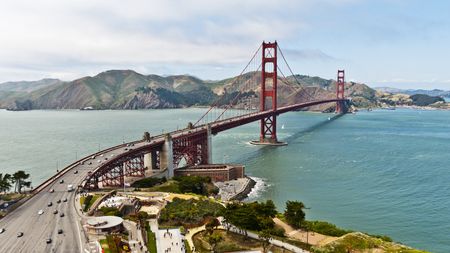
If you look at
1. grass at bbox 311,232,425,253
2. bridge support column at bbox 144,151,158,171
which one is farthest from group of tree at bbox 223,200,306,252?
bridge support column at bbox 144,151,158,171

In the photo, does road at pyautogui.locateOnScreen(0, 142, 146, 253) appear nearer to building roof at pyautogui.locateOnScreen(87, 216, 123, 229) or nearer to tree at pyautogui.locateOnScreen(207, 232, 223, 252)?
building roof at pyautogui.locateOnScreen(87, 216, 123, 229)

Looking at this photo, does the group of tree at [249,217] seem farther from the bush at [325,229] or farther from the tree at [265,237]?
the bush at [325,229]

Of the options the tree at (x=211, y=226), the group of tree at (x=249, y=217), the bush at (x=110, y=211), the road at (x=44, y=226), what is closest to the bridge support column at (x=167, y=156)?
the road at (x=44, y=226)

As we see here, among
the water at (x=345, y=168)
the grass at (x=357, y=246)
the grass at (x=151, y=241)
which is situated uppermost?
the grass at (x=357, y=246)

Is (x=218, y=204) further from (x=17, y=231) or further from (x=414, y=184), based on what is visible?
(x=414, y=184)

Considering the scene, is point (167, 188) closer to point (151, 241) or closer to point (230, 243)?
point (151, 241)

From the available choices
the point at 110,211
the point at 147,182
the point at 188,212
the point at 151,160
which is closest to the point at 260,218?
the point at 188,212
